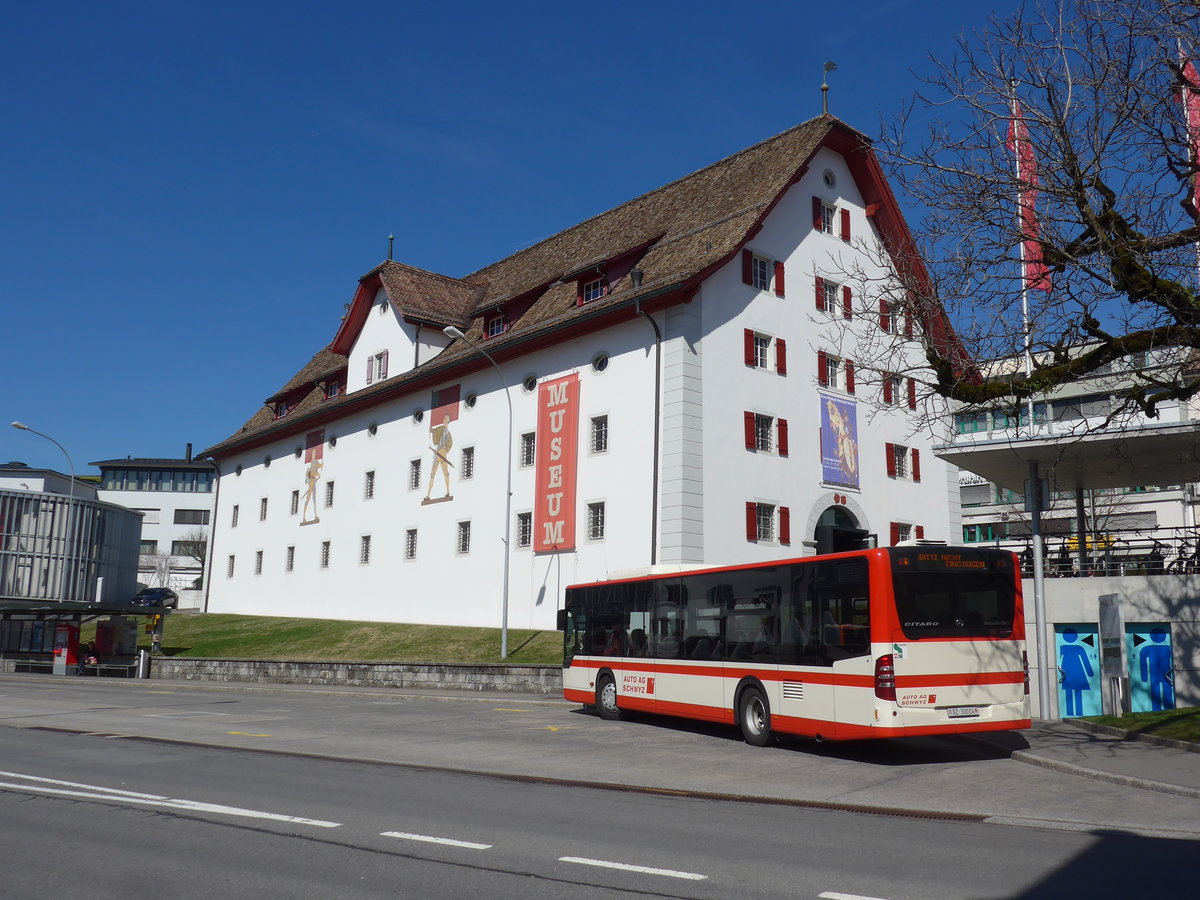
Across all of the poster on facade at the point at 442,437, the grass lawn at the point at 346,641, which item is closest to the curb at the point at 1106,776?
the grass lawn at the point at 346,641

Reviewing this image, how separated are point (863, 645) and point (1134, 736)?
4773 millimetres

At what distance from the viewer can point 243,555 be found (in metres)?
53.0

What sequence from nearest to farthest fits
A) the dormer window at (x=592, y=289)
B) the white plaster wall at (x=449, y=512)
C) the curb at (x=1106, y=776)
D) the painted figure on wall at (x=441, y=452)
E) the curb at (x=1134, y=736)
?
the curb at (x=1106, y=776) < the curb at (x=1134, y=736) < the white plaster wall at (x=449, y=512) < the dormer window at (x=592, y=289) < the painted figure on wall at (x=441, y=452)

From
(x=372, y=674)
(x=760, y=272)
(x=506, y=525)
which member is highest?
(x=760, y=272)

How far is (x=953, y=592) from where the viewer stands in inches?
→ 586

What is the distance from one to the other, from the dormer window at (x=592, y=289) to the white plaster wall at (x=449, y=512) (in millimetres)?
2296

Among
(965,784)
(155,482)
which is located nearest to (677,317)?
(965,784)

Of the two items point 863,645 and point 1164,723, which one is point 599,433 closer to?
point 1164,723

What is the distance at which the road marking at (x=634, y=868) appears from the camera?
7.13 metres

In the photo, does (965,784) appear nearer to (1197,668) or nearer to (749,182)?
(1197,668)

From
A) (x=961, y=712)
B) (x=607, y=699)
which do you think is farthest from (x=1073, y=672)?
(x=607, y=699)

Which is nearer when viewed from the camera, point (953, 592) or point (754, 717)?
point (953, 592)

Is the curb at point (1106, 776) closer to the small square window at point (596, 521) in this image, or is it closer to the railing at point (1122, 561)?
the railing at point (1122, 561)

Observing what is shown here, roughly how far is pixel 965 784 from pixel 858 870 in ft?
18.8
